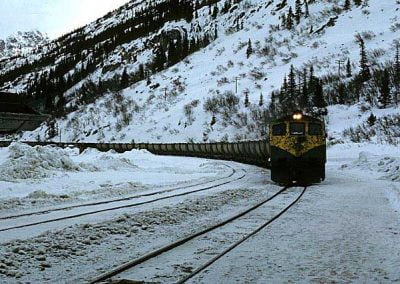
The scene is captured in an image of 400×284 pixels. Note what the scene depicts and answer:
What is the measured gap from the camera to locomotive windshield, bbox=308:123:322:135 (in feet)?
57.0

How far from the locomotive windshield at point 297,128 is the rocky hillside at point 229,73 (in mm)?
47784

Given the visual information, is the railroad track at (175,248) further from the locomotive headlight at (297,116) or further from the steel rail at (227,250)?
the locomotive headlight at (297,116)

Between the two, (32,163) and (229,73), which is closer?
(32,163)

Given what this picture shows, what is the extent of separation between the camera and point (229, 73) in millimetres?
91812

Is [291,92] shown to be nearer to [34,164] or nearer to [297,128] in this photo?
[297,128]

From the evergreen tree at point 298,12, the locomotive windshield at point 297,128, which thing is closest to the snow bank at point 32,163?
the locomotive windshield at point 297,128

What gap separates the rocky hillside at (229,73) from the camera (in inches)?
2820

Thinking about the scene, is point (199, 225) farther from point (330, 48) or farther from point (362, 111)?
point (330, 48)

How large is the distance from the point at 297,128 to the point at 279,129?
0.78 m

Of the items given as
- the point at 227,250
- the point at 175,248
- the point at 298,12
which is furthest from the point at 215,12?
the point at 227,250

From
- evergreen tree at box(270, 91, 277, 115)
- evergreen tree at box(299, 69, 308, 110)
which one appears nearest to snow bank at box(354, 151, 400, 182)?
evergreen tree at box(270, 91, 277, 115)

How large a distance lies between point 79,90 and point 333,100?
8493cm

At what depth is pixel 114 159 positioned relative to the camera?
965 inches

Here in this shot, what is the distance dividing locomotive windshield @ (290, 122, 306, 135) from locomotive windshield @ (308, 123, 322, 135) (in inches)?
10.0
